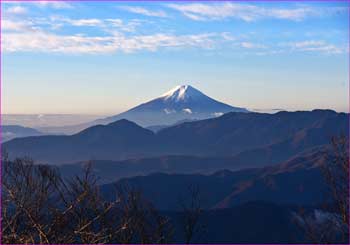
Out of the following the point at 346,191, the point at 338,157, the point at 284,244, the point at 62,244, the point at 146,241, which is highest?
the point at 338,157

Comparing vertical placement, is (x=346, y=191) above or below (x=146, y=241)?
above

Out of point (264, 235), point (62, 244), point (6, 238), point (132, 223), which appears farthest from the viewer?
point (264, 235)

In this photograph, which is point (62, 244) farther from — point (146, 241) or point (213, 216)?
point (213, 216)

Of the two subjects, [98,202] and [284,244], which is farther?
[284,244]

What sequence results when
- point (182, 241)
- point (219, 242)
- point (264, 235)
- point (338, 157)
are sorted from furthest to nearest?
point (264, 235) → point (219, 242) → point (182, 241) → point (338, 157)

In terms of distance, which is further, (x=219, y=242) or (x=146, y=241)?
(x=219, y=242)

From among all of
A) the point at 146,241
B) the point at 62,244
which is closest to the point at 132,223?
the point at 146,241

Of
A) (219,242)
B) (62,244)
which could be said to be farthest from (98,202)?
(219,242)

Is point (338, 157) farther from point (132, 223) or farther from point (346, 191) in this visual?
point (132, 223)

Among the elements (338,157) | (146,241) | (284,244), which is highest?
(338,157)
